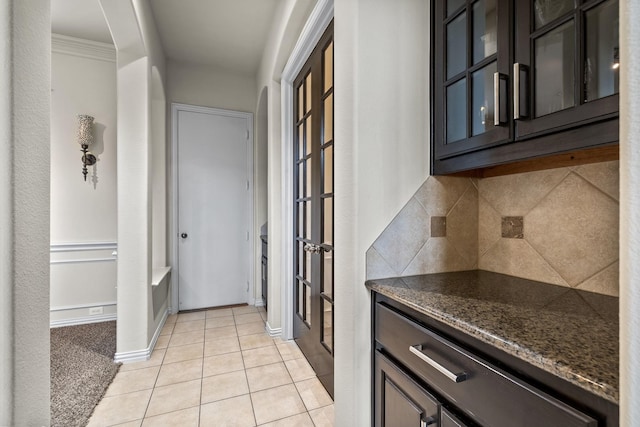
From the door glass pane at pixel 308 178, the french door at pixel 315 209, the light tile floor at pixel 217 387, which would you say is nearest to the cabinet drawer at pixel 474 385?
the french door at pixel 315 209

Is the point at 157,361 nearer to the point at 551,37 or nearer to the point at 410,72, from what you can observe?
the point at 410,72

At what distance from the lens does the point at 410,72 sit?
129cm

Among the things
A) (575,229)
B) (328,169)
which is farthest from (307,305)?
(575,229)

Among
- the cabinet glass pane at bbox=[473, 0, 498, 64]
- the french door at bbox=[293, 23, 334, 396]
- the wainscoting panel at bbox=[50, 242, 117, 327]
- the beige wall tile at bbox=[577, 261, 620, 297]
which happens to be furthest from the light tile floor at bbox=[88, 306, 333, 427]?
the cabinet glass pane at bbox=[473, 0, 498, 64]

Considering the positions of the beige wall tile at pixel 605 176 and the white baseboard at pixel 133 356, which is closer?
the beige wall tile at pixel 605 176

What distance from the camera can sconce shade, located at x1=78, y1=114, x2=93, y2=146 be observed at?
292 centimetres

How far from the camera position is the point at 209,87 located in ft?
11.6

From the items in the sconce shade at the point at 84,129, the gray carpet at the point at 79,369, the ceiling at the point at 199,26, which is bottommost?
the gray carpet at the point at 79,369

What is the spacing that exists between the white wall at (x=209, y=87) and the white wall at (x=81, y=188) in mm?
595

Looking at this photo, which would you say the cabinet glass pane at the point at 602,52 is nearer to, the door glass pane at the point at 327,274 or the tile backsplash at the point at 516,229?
the tile backsplash at the point at 516,229

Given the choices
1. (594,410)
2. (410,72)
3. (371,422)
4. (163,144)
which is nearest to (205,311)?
(163,144)

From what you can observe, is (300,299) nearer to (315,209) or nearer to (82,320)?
(315,209)

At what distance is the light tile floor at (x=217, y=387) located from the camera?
166 centimetres

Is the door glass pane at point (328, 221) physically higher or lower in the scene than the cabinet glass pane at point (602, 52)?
lower
